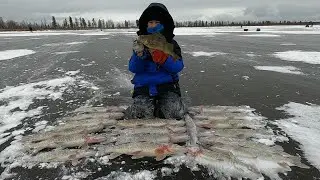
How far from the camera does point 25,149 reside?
15.7 ft

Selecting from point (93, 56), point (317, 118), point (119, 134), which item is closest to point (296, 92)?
point (317, 118)

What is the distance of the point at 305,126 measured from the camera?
18.5 ft

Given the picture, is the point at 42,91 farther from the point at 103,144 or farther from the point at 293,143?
the point at 293,143

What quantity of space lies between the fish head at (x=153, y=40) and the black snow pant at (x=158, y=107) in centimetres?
127

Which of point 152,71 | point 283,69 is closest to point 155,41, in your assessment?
point 152,71

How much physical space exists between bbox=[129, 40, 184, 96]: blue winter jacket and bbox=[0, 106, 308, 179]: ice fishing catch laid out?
30.4 inches

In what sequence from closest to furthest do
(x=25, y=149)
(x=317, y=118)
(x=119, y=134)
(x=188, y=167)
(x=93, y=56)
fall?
1. (x=188, y=167)
2. (x=25, y=149)
3. (x=119, y=134)
4. (x=317, y=118)
5. (x=93, y=56)

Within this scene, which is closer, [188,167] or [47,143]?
[188,167]

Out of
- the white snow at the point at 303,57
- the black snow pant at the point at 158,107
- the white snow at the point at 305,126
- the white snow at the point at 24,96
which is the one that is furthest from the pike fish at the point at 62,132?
the white snow at the point at 303,57

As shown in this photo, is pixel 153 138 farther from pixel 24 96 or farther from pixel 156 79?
pixel 24 96

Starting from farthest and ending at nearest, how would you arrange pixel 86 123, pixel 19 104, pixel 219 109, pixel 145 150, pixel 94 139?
pixel 19 104, pixel 219 109, pixel 86 123, pixel 94 139, pixel 145 150

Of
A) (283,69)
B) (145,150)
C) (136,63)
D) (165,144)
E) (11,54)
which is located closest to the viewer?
(145,150)

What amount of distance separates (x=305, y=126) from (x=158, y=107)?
2493 mm

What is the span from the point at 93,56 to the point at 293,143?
11.6 meters
